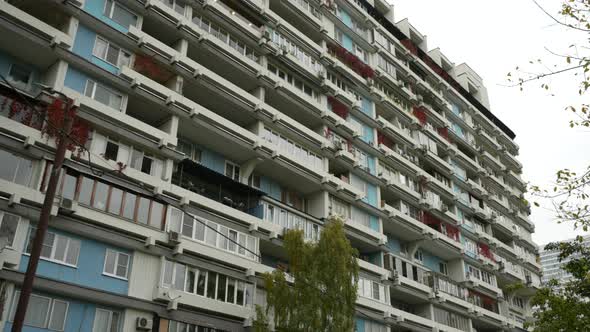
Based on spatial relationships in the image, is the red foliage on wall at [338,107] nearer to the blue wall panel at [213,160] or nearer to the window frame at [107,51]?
the blue wall panel at [213,160]

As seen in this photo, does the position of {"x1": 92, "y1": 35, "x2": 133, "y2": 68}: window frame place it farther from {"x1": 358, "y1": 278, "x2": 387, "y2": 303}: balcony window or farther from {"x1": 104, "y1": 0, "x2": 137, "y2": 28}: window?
{"x1": 358, "y1": 278, "x2": 387, "y2": 303}: balcony window

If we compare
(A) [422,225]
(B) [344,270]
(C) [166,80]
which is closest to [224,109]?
(C) [166,80]

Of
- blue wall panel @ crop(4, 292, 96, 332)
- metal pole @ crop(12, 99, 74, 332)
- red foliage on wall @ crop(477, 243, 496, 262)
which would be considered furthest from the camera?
red foliage on wall @ crop(477, 243, 496, 262)

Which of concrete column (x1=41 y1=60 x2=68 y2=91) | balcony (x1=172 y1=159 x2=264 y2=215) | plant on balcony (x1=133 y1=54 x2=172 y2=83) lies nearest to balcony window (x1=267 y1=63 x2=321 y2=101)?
plant on balcony (x1=133 y1=54 x2=172 y2=83)

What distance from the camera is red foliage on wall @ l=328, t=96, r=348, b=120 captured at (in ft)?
145

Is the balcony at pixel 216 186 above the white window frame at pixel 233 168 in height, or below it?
below

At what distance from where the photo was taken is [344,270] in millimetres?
26500

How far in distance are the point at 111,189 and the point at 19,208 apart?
4.31 m

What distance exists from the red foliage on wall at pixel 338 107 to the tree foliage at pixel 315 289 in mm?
18091

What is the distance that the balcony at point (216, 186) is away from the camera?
31.2 metres

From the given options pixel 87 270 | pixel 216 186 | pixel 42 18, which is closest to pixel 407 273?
pixel 216 186


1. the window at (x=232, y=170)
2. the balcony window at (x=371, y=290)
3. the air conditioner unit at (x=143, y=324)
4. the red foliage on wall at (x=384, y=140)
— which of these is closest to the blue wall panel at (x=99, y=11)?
the window at (x=232, y=170)

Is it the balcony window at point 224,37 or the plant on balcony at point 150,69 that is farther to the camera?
the balcony window at point 224,37

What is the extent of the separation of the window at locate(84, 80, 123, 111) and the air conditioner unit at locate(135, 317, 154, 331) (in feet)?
36.5
